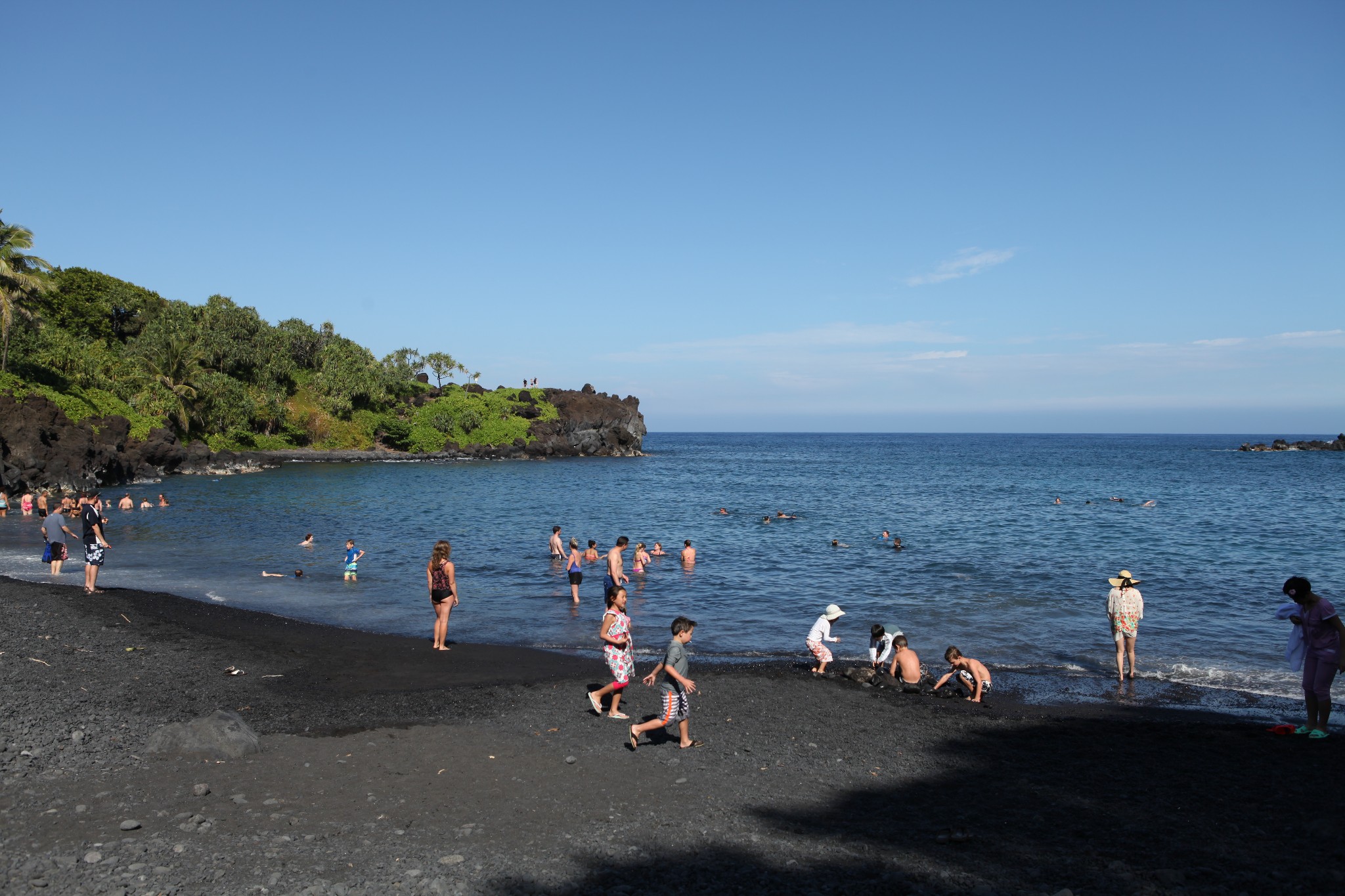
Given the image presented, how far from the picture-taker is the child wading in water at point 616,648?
10375mm

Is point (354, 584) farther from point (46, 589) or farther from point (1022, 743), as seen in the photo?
point (1022, 743)

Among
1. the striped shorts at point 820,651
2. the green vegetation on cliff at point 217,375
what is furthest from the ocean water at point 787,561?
the green vegetation on cliff at point 217,375

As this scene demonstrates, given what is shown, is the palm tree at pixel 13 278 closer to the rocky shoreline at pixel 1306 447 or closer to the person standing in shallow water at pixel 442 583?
the person standing in shallow water at pixel 442 583

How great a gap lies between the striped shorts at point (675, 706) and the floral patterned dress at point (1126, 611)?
8982 millimetres

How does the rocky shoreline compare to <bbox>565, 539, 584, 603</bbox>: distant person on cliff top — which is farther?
the rocky shoreline

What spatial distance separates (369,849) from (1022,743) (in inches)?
317

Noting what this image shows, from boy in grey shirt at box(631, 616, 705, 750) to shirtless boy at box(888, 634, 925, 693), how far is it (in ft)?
16.1

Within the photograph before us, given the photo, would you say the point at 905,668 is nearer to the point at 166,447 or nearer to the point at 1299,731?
the point at 1299,731

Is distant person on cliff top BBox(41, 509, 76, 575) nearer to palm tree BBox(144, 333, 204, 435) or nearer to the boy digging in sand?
the boy digging in sand

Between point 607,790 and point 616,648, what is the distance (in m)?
2.44

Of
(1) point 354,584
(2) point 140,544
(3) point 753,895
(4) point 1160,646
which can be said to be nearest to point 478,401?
(2) point 140,544

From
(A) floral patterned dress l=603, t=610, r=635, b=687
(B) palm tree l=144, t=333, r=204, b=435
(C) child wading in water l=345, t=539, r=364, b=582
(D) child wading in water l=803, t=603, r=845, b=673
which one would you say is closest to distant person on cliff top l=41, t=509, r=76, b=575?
(C) child wading in water l=345, t=539, r=364, b=582

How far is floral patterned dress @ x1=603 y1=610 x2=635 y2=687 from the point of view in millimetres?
10406

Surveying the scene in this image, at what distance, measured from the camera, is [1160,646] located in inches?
669
